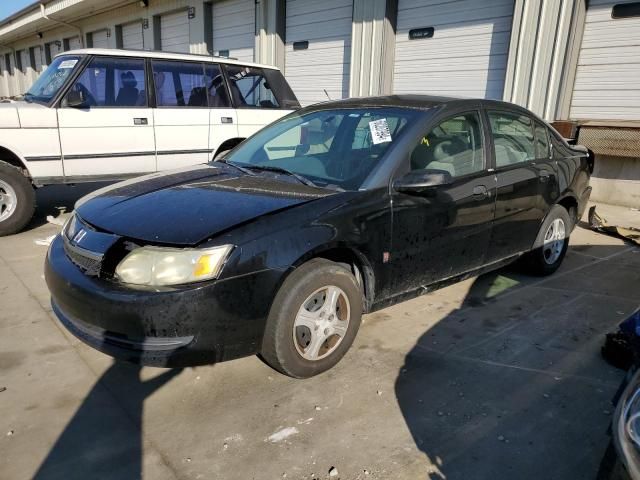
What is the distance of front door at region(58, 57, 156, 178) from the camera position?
5.57 metres

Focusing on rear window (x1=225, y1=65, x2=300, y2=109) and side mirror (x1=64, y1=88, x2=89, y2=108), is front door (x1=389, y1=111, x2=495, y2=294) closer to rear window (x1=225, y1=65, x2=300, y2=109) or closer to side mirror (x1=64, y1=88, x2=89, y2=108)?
rear window (x1=225, y1=65, x2=300, y2=109)

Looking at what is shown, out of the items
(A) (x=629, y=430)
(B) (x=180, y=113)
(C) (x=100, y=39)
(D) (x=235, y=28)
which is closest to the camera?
(A) (x=629, y=430)

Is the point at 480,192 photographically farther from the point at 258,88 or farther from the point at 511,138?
the point at 258,88

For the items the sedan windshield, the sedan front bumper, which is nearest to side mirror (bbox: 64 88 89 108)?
the sedan windshield

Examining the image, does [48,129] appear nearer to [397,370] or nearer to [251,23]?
[397,370]

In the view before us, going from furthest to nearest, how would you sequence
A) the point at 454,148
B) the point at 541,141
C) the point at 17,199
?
1. the point at 17,199
2. the point at 541,141
3. the point at 454,148

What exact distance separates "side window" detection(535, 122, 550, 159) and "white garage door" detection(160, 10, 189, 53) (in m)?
13.7

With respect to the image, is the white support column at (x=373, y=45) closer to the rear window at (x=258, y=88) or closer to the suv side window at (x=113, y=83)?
the rear window at (x=258, y=88)

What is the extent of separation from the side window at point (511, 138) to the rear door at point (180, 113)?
12.6ft

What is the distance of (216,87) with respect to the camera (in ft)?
21.4

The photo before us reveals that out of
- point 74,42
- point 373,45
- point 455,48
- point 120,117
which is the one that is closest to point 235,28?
point 373,45

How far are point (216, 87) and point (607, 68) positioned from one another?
5746 mm

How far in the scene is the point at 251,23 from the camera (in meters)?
13.0

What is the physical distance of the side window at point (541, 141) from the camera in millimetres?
4281
